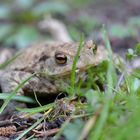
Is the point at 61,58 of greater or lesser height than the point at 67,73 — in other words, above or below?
above

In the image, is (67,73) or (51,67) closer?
(67,73)

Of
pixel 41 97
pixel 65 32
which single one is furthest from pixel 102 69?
pixel 65 32

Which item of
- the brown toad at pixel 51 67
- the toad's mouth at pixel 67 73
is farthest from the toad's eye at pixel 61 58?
the toad's mouth at pixel 67 73

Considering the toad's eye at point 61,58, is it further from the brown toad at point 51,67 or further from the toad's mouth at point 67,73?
the toad's mouth at point 67,73

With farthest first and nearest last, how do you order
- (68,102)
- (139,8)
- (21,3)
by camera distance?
1. (139,8)
2. (21,3)
3. (68,102)

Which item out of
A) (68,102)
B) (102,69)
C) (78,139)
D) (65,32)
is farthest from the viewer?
(65,32)

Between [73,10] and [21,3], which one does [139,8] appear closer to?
[73,10]

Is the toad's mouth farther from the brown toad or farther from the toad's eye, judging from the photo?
the toad's eye

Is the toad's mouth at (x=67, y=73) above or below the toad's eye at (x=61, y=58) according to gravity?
below
